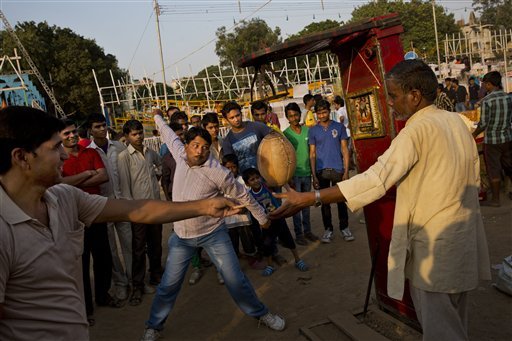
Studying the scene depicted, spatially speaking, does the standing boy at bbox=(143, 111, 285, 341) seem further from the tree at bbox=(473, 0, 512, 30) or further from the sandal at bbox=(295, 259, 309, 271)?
the tree at bbox=(473, 0, 512, 30)

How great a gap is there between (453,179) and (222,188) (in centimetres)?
201

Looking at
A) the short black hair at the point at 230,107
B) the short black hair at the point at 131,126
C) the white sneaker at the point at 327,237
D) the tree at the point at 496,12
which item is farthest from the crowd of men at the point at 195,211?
the tree at the point at 496,12

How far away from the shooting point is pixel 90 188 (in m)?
4.42

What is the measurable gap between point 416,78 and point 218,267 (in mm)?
2324

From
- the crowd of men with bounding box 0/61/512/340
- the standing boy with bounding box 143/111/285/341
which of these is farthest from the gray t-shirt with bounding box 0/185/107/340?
the standing boy with bounding box 143/111/285/341

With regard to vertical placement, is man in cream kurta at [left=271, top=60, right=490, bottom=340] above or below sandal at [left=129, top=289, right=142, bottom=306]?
above

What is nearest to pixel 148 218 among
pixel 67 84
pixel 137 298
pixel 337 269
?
pixel 137 298

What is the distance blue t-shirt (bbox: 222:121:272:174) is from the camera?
16.3 feet

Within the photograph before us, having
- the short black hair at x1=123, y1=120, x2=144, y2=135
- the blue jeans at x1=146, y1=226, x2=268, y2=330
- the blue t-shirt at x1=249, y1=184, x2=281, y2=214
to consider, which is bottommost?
the blue jeans at x1=146, y1=226, x2=268, y2=330

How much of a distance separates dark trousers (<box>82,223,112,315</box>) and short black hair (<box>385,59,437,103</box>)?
356 cm

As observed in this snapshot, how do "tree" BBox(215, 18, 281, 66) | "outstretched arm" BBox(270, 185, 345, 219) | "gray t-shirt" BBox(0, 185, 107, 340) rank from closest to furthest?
"gray t-shirt" BBox(0, 185, 107, 340)
"outstretched arm" BBox(270, 185, 345, 219)
"tree" BBox(215, 18, 281, 66)

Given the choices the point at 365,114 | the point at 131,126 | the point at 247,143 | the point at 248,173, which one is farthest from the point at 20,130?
the point at 247,143

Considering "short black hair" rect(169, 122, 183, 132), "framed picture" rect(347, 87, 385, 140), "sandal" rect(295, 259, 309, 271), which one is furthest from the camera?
"short black hair" rect(169, 122, 183, 132)

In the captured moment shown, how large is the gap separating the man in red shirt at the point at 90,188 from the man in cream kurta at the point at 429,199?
107 inches
